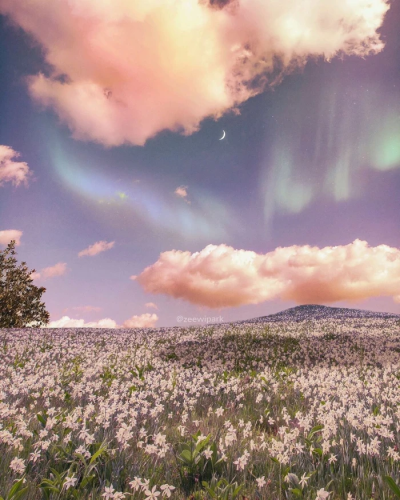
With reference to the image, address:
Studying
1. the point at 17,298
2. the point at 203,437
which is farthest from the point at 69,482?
the point at 17,298

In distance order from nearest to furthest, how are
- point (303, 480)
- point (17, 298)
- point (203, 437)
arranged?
1. point (303, 480)
2. point (203, 437)
3. point (17, 298)

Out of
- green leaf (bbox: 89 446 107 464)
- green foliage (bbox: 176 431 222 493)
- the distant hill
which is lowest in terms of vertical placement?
green foliage (bbox: 176 431 222 493)

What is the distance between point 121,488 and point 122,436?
2.02ft

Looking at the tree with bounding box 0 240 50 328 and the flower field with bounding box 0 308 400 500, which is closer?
the flower field with bounding box 0 308 400 500

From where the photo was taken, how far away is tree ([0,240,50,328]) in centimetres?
3566

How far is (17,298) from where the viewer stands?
3662cm

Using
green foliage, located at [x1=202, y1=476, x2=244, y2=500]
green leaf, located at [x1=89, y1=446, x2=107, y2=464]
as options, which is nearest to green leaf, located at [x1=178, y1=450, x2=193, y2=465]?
green foliage, located at [x1=202, y1=476, x2=244, y2=500]

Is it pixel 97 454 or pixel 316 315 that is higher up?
pixel 316 315

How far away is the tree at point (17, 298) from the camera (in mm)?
35656

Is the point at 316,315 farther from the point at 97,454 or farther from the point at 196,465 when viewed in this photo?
the point at 97,454

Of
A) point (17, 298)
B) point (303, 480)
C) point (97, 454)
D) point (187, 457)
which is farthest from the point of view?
point (17, 298)

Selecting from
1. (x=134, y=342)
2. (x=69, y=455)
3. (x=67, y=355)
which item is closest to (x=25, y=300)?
(x=134, y=342)

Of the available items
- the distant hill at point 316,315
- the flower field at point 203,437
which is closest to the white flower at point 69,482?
the flower field at point 203,437

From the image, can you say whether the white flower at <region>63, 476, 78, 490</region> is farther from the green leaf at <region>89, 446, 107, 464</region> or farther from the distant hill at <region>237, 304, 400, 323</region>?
the distant hill at <region>237, 304, 400, 323</region>
